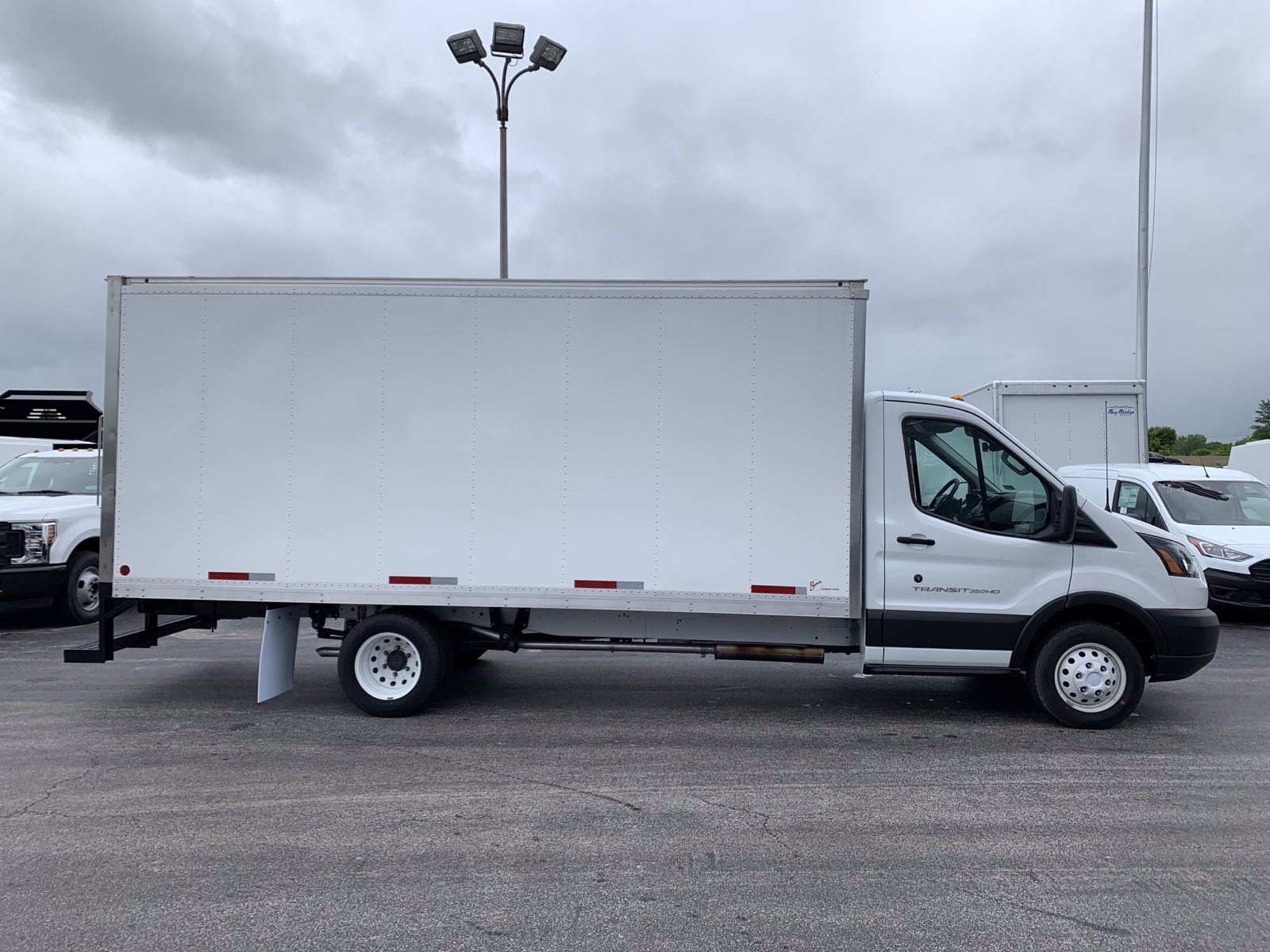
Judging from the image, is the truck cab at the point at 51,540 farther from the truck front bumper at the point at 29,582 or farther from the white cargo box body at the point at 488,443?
the white cargo box body at the point at 488,443

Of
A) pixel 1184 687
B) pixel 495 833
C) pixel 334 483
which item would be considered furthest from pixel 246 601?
pixel 1184 687

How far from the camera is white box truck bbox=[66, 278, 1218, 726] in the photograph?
247 inches

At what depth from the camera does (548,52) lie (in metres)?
14.0

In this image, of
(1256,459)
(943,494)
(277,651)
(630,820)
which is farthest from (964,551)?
(1256,459)

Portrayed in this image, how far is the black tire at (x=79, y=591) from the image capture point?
33.7ft

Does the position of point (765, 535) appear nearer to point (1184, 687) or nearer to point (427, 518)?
point (427, 518)

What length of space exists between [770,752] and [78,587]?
8742 mm

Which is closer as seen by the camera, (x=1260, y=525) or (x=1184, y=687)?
(x=1184, y=687)

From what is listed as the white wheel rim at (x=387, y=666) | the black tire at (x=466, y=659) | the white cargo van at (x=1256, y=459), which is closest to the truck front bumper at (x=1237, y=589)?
the white cargo van at (x=1256, y=459)

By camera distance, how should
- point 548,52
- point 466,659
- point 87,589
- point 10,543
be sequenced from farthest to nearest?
point 548,52, point 87,589, point 10,543, point 466,659

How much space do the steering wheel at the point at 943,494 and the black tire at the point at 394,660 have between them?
373 cm

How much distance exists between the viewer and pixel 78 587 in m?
10.4

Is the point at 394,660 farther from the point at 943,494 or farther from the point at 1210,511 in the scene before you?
the point at 1210,511

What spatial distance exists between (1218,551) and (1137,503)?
1.49 metres
